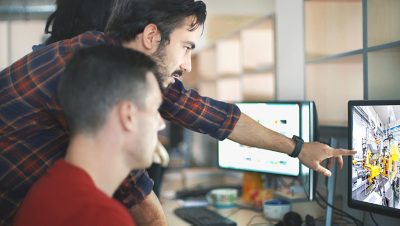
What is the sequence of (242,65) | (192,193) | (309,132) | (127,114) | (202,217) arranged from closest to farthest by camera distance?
(127,114), (309,132), (202,217), (192,193), (242,65)

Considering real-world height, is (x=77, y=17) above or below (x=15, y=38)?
below

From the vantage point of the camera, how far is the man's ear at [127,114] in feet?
3.67

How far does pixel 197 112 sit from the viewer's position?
1.76 meters

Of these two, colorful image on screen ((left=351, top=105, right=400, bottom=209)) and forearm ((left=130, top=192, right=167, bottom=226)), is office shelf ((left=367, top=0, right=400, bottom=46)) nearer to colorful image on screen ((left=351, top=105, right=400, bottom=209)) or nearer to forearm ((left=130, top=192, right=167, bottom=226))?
colorful image on screen ((left=351, top=105, right=400, bottom=209))

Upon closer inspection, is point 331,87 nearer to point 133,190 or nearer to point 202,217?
point 202,217

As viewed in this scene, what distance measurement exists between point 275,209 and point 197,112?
731mm

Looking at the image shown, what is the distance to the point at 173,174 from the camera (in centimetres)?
417

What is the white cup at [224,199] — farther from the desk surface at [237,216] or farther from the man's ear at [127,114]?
the man's ear at [127,114]

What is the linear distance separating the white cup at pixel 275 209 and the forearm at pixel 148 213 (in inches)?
22.3

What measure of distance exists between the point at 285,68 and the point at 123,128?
5.76 ft

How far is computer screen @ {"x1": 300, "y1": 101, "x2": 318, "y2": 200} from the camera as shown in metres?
2.07

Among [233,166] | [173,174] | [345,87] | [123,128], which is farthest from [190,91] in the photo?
[173,174]

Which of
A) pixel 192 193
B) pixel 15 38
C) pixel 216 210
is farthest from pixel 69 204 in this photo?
pixel 15 38

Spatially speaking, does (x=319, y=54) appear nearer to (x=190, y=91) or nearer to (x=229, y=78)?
(x=190, y=91)
